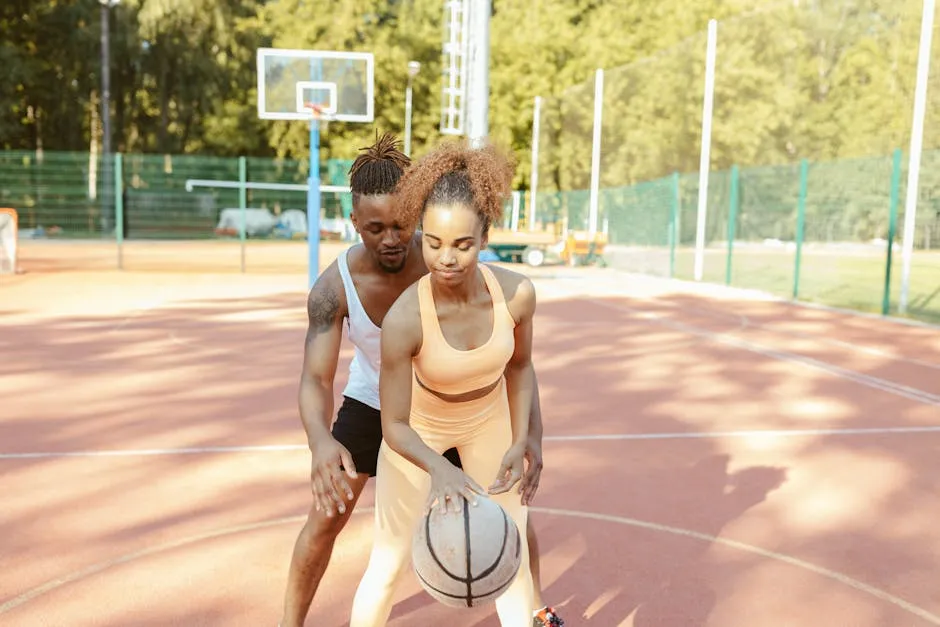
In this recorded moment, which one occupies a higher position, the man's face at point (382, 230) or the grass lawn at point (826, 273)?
the man's face at point (382, 230)

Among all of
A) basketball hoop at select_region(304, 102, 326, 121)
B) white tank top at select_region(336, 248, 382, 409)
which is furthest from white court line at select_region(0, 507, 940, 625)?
basketball hoop at select_region(304, 102, 326, 121)

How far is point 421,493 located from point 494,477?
25 centimetres

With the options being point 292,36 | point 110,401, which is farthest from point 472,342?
point 292,36

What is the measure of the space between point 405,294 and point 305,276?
19.2 m

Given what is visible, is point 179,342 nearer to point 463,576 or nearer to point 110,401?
point 110,401

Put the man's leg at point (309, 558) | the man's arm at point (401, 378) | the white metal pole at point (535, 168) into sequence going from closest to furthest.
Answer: the man's arm at point (401, 378) → the man's leg at point (309, 558) → the white metal pole at point (535, 168)

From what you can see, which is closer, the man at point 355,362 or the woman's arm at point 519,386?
the woman's arm at point 519,386

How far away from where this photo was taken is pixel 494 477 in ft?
9.82

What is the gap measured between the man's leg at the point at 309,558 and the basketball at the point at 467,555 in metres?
0.72

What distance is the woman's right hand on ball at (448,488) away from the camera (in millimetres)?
2555

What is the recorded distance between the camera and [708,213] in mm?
26344

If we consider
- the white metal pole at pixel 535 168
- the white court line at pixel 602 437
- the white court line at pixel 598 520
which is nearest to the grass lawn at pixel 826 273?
the white metal pole at pixel 535 168

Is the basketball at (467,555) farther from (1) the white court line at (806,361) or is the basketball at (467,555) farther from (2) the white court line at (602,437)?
(1) the white court line at (806,361)

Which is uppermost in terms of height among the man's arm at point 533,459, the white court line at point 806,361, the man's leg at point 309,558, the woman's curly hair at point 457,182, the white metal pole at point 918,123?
the white metal pole at point 918,123
